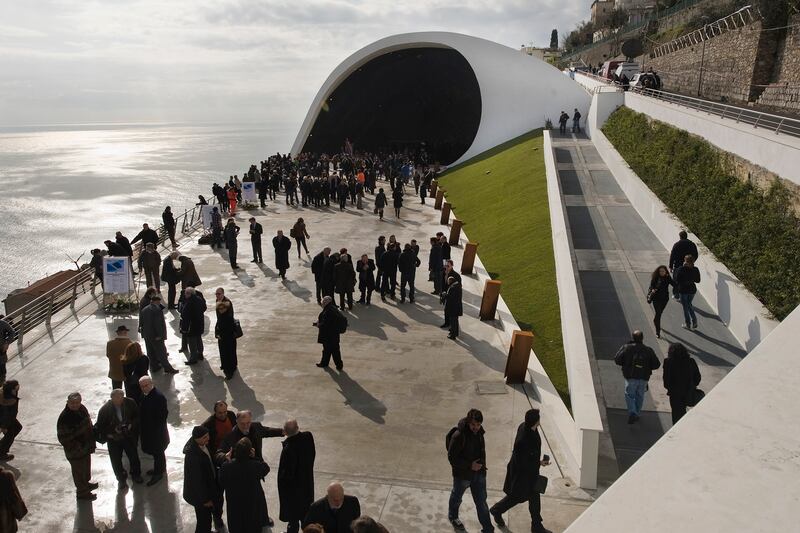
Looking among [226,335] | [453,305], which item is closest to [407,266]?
[453,305]

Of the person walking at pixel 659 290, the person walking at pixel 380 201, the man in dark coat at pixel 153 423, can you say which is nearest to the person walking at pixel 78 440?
the man in dark coat at pixel 153 423

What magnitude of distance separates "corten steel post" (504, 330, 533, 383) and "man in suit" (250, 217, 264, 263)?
7210 millimetres

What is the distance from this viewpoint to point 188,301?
330 inches

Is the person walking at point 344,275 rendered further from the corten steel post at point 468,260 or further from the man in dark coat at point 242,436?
the man in dark coat at point 242,436

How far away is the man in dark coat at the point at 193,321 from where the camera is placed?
27.5ft

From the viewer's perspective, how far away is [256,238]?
13539 mm

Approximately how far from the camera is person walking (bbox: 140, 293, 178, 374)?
8.01 metres

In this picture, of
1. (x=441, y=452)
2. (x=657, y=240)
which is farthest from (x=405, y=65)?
(x=441, y=452)

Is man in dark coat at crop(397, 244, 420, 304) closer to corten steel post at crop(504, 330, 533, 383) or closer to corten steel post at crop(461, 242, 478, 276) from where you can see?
corten steel post at crop(461, 242, 478, 276)

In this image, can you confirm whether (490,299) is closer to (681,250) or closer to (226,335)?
(681,250)

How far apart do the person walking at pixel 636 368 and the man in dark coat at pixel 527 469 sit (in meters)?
1.85

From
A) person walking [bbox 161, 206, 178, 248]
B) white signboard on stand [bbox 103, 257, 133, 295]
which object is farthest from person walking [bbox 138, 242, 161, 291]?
person walking [bbox 161, 206, 178, 248]

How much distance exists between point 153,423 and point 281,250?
6756mm

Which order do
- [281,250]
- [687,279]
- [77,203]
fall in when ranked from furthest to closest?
1. [77,203]
2. [281,250]
3. [687,279]
